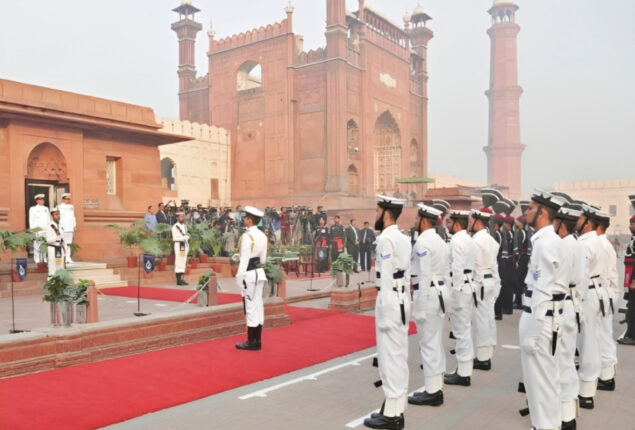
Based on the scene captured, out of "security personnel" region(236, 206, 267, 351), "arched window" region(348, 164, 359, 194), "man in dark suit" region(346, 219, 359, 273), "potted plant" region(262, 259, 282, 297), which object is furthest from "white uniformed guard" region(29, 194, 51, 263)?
"arched window" region(348, 164, 359, 194)

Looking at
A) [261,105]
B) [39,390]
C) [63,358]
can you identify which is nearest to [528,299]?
[39,390]

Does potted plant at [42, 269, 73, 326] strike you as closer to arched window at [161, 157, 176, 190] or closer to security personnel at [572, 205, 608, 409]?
security personnel at [572, 205, 608, 409]

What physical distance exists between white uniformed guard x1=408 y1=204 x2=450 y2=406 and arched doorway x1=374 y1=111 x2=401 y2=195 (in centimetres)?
3526

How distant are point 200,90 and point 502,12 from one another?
136 ft

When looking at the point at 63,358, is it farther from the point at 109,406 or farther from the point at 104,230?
the point at 104,230

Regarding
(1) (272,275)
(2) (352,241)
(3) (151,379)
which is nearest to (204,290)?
(1) (272,275)

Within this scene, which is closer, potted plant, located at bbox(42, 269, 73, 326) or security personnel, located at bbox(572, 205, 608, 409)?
security personnel, located at bbox(572, 205, 608, 409)

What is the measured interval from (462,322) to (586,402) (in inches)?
57.8

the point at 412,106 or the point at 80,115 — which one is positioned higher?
the point at 412,106

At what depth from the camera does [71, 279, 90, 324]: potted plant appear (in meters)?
6.62

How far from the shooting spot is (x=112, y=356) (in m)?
6.58

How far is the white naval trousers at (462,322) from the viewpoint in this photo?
582 centimetres

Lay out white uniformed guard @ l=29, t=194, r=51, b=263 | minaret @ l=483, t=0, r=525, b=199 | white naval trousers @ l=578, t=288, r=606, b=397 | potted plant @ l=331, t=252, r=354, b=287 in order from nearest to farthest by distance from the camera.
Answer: white naval trousers @ l=578, t=288, r=606, b=397
potted plant @ l=331, t=252, r=354, b=287
white uniformed guard @ l=29, t=194, r=51, b=263
minaret @ l=483, t=0, r=525, b=199

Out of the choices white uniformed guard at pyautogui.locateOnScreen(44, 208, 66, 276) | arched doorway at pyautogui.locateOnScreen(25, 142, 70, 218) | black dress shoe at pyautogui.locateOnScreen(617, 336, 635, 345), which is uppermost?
arched doorway at pyautogui.locateOnScreen(25, 142, 70, 218)
